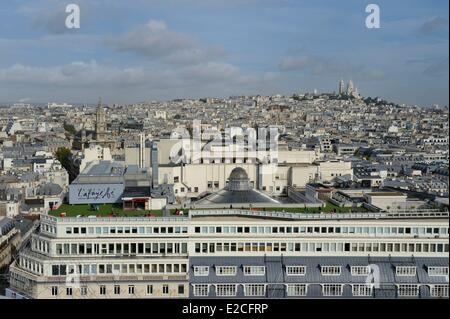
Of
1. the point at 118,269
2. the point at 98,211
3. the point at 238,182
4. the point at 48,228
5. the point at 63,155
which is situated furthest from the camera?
the point at 63,155

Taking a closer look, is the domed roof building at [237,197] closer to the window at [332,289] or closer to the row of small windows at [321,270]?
the row of small windows at [321,270]

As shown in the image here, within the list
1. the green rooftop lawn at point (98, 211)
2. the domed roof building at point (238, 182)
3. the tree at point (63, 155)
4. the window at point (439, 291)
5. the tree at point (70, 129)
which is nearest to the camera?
the window at point (439, 291)

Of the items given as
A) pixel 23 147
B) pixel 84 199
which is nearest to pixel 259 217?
pixel 84 199

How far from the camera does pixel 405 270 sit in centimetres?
454

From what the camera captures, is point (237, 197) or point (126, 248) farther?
point (237, 197)

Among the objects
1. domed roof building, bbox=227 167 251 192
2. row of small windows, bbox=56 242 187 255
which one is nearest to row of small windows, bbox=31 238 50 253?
row of small windows, bbox=56 242 187 255

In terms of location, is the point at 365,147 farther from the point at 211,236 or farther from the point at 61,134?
the point at 211,236

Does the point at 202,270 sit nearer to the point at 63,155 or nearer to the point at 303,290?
the point at 303,290

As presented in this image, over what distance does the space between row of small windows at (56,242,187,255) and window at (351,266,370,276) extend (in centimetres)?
138

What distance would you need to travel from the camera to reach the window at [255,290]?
4.37 metres

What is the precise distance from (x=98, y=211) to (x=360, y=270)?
255cm

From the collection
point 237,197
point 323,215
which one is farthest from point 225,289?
point 237,197

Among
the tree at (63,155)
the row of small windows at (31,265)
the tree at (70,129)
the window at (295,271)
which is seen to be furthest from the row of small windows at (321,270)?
the tree at (70,129)

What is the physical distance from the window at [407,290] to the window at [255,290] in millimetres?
1044
